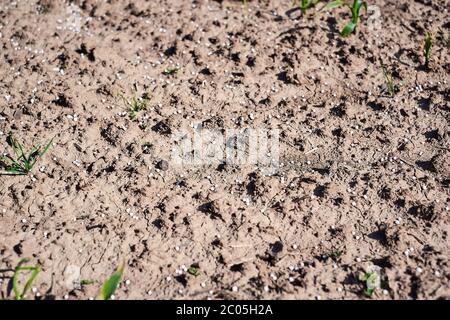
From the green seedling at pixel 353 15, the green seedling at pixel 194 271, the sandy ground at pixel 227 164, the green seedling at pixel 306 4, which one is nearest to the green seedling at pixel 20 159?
the sandy ground at pixel 227 164

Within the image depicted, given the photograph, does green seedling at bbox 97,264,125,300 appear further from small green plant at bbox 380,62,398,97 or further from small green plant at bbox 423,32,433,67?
small green plant at bbox 423,32,433,67

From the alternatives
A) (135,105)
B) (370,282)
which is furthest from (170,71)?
(370,282)

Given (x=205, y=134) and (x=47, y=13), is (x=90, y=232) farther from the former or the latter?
(x=47, y=13)

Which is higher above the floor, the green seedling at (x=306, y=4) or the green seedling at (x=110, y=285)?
the green seedling at (x=306, y=4)

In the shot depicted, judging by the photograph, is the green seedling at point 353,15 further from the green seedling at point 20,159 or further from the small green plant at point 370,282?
the green seedling at point 20,159

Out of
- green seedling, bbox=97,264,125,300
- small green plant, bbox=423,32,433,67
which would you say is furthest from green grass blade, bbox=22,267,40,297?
small green plant, bbox=423,32,433,67
